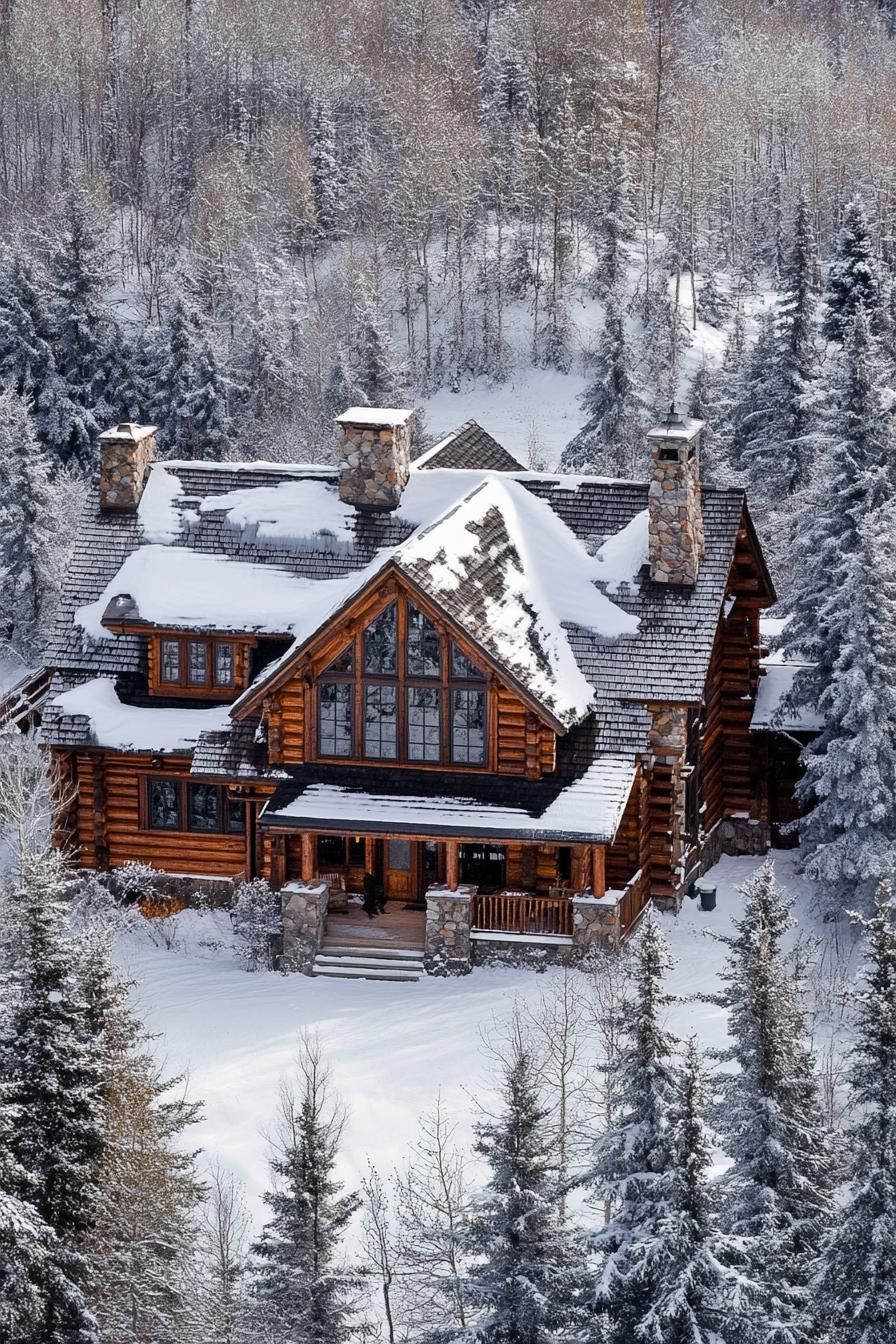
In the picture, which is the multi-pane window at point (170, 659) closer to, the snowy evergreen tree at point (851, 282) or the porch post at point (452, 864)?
the porch post at point (452, 864)

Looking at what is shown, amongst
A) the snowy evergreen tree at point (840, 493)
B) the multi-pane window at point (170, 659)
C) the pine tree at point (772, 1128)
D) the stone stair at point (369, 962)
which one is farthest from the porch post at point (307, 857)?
the pine tree at point (772, 1128)

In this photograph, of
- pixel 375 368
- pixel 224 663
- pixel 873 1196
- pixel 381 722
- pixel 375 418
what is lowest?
pixel 873 1196

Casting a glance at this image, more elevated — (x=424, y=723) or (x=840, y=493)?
(x=840, y=493)

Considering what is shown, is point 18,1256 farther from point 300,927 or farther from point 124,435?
point 124,435

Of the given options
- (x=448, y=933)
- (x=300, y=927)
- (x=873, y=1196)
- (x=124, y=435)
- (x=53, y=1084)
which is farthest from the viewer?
(x=124, y=435)

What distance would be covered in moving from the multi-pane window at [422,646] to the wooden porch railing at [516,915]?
3.86 meters

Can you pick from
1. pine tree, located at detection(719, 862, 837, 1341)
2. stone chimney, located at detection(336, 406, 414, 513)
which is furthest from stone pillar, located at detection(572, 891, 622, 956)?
pine tree, located at detection(719, 862, 837, 1341)

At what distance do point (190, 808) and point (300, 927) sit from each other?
407cm

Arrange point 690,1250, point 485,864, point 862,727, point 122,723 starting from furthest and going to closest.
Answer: point 122,723 < point 485,864 < point 862,727 < point 690,1250

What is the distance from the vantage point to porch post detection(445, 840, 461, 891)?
111 feet

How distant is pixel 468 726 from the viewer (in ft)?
112

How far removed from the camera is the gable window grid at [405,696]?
3400cm

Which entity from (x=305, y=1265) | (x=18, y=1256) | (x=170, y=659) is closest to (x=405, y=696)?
(x=170, y=659)

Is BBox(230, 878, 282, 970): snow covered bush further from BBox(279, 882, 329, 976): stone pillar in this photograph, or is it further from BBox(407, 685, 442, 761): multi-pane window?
BBox(407, 685, 442, 761): multi-pane window
